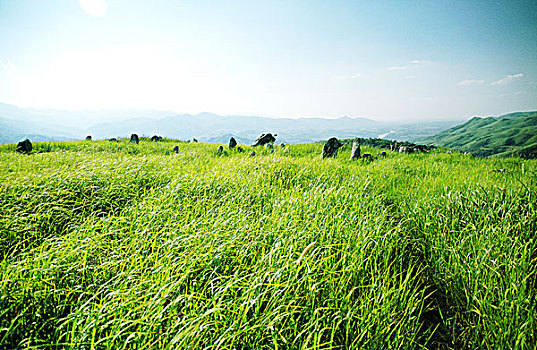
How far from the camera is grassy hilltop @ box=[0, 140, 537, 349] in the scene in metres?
1.31

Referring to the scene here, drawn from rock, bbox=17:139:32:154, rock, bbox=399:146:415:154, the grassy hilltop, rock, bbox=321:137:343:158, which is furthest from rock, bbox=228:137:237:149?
rock, bbox=17:139:32:154

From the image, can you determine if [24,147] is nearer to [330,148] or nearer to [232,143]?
[232,143]

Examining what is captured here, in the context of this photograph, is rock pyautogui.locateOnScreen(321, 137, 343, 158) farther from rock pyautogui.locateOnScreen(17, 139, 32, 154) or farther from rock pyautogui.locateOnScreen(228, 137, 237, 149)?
rock pyautogui.locateOnScreen(17, 139, 32, 154)

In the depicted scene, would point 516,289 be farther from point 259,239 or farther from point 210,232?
point 210,232

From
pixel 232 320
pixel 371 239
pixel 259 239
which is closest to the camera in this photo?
pixel 232 320

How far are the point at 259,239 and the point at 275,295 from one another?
699mm

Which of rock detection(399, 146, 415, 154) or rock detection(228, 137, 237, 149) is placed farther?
rock detection(228, 137, 237, 149)

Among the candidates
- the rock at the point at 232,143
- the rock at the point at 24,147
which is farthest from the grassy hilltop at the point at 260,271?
the rock at the point at 24,147

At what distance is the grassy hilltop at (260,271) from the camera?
4.30 feet

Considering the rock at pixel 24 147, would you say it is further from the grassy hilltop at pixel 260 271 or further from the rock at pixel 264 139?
the rock at pixel 264 139

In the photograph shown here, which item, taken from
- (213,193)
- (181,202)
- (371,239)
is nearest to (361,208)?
(371,239)

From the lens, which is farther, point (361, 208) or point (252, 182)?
point (252, 182)

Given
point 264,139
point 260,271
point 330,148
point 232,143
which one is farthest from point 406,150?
point 260,271

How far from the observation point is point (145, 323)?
1.22 metres
